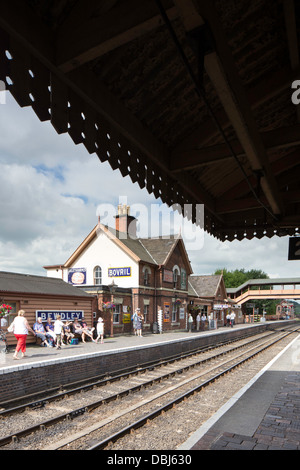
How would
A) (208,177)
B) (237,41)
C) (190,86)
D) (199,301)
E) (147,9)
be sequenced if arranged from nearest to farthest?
1. (147,9)
2. (237,41)
3. (190,86)
4. (208,177)
5. (199,301)

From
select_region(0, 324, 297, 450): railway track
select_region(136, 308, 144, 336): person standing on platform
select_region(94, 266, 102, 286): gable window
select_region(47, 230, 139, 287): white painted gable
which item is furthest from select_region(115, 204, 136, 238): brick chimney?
select_region(0, 324, 297, 450): railway track

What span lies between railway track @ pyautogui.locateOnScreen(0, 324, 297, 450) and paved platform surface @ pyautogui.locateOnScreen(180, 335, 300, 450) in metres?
1.58

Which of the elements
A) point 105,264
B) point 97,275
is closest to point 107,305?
point 105,264

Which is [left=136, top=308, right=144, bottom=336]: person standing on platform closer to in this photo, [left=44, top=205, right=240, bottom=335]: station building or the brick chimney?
[left=44, top=205, right=240, bottom=335]: station building

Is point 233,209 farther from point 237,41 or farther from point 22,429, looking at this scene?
point 22,429

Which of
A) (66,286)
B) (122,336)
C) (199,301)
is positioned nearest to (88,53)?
(66,286)

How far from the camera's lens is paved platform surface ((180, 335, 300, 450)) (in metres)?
4.81

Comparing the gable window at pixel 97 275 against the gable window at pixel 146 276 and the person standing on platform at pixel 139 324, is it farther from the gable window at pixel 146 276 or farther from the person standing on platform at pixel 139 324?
the person standing on platform at pixel 139 324

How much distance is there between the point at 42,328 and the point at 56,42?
602 inches

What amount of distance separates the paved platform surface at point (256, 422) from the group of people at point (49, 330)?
710cm

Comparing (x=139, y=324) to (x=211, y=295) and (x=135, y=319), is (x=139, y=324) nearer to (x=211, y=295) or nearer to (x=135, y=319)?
(x=135, y=319)

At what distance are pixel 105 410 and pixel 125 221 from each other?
23.8 m

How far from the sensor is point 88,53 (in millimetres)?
2395

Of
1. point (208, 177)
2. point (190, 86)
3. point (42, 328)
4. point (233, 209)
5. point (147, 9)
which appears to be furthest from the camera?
point (42, 328)
